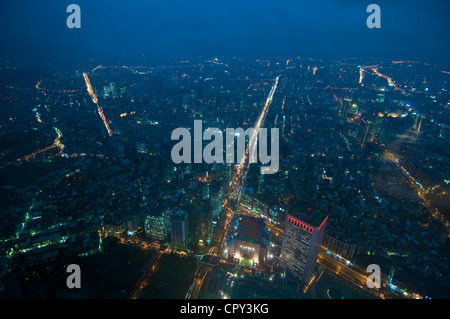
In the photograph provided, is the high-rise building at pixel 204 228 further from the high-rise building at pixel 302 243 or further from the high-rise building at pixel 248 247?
the high-rise building at pixel 302 243

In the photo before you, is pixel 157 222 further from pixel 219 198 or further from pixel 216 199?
pixel 219 198

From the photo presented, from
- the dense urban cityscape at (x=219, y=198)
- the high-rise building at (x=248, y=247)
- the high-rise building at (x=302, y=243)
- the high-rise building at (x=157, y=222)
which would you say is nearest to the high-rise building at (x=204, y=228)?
the dense urban cityscape at (x=219, y=198)

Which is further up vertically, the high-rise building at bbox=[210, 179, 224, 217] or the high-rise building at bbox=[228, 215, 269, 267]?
the high-rise building at bbox=[210, 179, 224, 217]

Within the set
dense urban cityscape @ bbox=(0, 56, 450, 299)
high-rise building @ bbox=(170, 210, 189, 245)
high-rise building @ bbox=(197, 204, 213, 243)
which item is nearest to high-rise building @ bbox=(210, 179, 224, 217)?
dense urban cityscape @ bbox=(0, 56, 450, 299)

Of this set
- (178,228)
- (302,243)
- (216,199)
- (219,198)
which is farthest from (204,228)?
(302,243)

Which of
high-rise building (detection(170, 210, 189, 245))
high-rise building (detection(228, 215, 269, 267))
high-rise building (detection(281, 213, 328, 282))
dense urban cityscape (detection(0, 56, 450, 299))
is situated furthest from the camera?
high-rise building (detection(170, 210, 189, 245))

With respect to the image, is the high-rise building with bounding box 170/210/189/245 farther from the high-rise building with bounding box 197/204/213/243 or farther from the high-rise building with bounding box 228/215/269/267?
the high-rise building with bounding box 228/215/269/267

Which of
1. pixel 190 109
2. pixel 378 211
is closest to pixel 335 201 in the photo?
pixel 378 211
